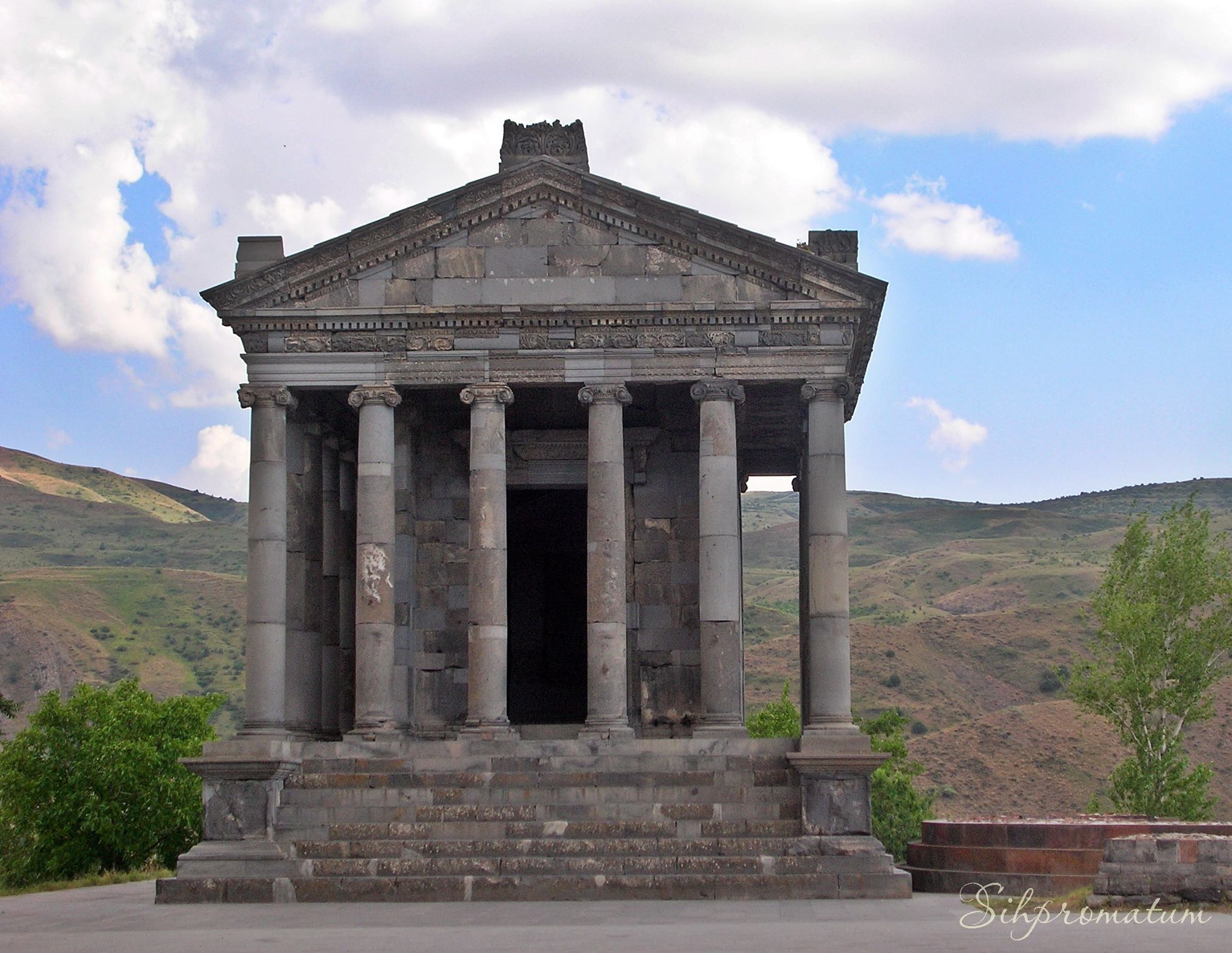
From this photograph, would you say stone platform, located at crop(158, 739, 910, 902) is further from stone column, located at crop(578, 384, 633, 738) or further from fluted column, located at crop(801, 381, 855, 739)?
fluted column, located at crop(801, 381, 855, 739)

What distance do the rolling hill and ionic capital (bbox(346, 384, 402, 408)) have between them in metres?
31.7

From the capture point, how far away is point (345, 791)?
25.0 m

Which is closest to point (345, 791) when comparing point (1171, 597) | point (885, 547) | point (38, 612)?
point (1171, 597)

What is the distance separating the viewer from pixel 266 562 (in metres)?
26.7

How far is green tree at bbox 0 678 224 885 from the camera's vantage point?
36500 millimetres

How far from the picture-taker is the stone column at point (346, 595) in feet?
99.8

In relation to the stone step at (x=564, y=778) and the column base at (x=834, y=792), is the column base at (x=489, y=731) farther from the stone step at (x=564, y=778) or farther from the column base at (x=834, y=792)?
the column base at (x=834, y=792)

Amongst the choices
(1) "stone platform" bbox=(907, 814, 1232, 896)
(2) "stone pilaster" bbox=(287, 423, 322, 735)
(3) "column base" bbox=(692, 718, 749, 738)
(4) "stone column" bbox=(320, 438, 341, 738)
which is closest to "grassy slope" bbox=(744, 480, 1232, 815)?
(4) "stone column" bbox=(320, 438, 341, 738)

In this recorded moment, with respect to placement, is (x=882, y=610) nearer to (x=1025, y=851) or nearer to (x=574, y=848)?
(x=1025, y=851)

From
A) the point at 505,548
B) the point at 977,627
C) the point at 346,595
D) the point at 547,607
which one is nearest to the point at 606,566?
the point at 505,548

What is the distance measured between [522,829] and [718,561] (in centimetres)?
539

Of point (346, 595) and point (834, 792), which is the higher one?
point (346, 595)

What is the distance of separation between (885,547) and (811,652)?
10217 cm

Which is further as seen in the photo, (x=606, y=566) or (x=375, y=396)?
(x=375, y=396)
